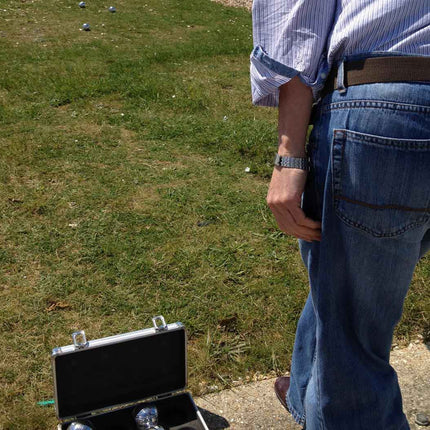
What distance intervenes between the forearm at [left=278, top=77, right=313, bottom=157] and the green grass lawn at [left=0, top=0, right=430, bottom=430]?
55.7 inches

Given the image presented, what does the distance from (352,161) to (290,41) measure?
356 mm

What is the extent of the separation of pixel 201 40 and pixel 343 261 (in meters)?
7.96

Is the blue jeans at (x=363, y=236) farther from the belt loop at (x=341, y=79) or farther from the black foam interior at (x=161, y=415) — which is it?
the black foam interior at (x=161, y=415)

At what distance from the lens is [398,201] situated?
146cm

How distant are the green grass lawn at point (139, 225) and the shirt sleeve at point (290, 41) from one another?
1.57m

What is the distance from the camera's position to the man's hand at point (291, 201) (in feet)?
5.12

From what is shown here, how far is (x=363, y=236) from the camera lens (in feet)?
5.00

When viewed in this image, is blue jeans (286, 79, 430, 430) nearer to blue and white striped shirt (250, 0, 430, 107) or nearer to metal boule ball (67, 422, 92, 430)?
blue and white striped shirt (250, 0, 430, 107)

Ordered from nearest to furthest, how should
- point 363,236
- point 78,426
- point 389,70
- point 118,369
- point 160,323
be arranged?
1. point 389,70
2. point 363,236
3. point 78,426
4. point 118,369
5. point 160,323

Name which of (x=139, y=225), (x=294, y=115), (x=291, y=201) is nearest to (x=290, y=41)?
(x=294, y=115)

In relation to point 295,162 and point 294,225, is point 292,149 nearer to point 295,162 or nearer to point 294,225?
point 295,162

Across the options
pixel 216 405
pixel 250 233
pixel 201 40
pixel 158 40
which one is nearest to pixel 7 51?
pixel 158 40

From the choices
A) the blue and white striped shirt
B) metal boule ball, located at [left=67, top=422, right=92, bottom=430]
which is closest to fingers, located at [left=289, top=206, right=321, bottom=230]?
the blue and white striped shirt

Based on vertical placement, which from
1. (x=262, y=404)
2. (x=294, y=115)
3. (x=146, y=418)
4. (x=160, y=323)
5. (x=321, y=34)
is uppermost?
(x=321, y=34)
